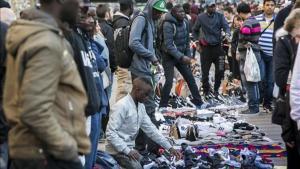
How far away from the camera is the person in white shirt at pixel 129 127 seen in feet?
21.8

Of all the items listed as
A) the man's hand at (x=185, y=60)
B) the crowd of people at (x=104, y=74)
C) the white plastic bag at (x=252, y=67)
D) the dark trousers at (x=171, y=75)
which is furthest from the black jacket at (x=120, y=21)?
the white plastic bag at (x=252, y=67)

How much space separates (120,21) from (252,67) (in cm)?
285

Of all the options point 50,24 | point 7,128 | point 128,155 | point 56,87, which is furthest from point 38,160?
point 128,155

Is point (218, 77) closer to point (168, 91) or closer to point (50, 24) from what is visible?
point (168, 91)

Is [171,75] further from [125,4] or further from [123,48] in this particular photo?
[123,48]

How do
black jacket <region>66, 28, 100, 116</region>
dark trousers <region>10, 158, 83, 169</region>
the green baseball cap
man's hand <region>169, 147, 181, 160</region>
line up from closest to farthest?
dark trousers <region>10, 158, 83, 169</region> < black jacket <region>66, 28, 100, 116</region> < man's hand <region>169, 147, 181, 160</region> < the green baseball cap

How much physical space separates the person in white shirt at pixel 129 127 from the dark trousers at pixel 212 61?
252 inches

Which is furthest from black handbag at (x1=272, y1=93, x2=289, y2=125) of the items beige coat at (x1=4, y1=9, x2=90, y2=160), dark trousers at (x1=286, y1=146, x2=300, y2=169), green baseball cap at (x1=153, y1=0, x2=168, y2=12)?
green baseball cap at (x1=153, y1=0, x2=168, y2=12)

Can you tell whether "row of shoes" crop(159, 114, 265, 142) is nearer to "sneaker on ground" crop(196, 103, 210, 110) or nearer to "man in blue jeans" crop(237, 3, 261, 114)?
"man in blue jeans" crop(237, 3, 261, 114)

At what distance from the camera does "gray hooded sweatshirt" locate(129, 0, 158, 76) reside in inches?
336

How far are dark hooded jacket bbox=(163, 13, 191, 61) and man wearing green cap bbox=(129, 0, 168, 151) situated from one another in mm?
2203

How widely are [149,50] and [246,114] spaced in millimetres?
Result: 3387

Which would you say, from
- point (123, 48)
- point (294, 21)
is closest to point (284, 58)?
point (294, 21)

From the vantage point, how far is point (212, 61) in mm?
13438
